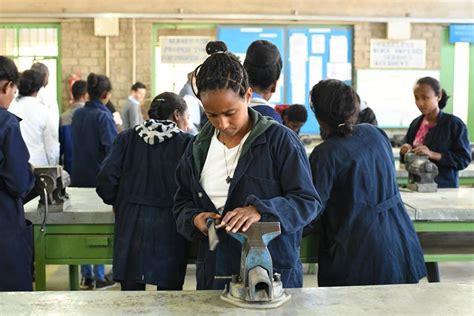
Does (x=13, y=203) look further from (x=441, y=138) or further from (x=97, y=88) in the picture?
(x=441, y=138)

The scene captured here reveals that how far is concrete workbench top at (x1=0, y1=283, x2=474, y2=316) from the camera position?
1.77m

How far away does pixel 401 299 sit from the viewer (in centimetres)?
186

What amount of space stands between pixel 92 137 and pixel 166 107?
5.99 ft

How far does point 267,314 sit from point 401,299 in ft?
1.30

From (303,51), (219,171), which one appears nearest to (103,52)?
(303,51)

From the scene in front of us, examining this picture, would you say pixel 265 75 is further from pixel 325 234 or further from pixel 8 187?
pixel 8 187

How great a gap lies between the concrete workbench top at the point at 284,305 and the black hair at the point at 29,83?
115 inches

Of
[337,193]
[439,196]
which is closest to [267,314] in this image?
[337,193]

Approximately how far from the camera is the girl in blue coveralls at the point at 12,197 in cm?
282

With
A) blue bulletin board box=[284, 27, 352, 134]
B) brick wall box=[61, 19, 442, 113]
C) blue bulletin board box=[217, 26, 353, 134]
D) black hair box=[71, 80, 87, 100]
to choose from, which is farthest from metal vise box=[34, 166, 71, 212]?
blue bulletin board box=[284, 27, 352, 134]

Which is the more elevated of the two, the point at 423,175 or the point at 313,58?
the point at 313,58

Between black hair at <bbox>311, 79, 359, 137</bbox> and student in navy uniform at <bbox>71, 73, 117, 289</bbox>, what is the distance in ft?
8.19

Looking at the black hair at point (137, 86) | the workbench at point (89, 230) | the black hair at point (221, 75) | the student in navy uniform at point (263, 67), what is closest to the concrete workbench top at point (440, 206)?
the workbench at point (89, 230)

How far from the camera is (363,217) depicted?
2.58 meters
